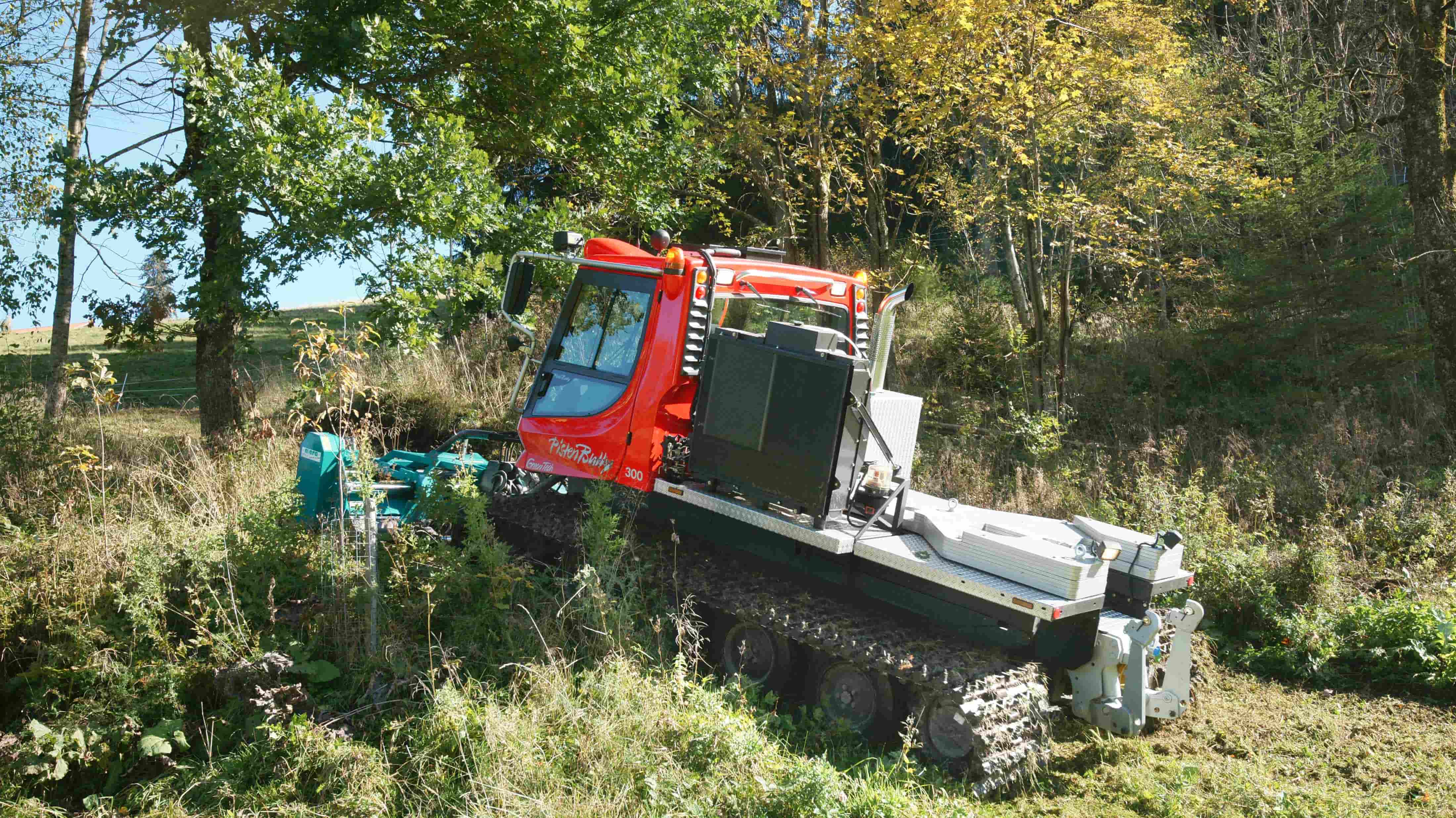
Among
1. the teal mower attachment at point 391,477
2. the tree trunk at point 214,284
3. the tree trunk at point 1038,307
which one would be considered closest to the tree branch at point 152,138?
the tree trunk at point 214,284

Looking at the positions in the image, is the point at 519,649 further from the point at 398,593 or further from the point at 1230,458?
the point at 1230,458

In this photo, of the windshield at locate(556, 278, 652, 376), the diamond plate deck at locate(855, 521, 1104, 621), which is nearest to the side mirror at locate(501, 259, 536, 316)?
the windshield at locate(556, 278, 652, 376)

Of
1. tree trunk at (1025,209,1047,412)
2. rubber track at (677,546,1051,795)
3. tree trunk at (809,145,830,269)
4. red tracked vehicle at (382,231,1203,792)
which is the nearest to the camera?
rubber track at (677,546,1051,795)

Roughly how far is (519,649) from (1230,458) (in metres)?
7.24

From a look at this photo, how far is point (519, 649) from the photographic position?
213 inches

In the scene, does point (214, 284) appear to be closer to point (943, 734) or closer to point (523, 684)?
point (523, 684)

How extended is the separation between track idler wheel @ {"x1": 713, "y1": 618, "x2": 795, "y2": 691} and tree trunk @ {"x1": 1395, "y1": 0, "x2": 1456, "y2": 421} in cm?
859

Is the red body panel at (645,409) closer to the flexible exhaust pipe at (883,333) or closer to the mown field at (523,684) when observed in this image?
the mown field at (523,684)

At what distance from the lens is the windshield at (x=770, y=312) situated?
6.23 m

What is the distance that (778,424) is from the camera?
17.2ft

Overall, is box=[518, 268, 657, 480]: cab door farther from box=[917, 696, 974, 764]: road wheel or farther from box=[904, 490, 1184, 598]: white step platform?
box=[917, 696, 974, 764]: road wheel

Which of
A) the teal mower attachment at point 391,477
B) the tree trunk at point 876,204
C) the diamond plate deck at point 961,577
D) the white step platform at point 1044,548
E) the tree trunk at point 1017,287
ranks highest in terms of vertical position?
the tree trunk at point 876,204

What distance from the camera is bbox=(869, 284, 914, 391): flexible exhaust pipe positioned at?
5.72 metres

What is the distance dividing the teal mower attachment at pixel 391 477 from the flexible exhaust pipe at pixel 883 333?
255 cm
